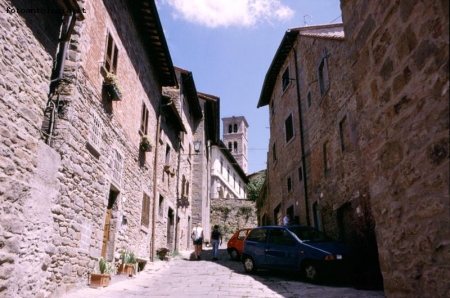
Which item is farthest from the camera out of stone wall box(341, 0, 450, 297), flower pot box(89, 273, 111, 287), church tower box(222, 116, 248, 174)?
church tower box(222, 116, 248, 174)

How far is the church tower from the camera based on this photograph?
61.4 metres

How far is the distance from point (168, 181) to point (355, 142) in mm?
9246

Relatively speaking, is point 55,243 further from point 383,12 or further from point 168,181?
point 168,181

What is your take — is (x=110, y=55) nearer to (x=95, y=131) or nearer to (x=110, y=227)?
(x=95, y=131)

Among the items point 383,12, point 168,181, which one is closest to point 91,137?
point 383,12

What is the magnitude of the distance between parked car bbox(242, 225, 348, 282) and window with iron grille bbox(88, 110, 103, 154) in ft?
17.2

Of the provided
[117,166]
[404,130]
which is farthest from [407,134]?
[117,166]

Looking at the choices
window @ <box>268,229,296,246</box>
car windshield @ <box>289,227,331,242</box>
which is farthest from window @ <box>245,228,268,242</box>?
car windshield @ <box>289,227,331,242</box>

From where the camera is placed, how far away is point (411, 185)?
290 cm

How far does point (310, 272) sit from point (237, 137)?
53118 millimetres

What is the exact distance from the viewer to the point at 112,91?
30.1 feet

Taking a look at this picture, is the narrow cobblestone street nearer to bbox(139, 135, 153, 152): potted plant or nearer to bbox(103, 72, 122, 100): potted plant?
bbox(139, 135, 153, 152): potted plant

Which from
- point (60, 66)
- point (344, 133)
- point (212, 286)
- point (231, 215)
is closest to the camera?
point (60, 66)

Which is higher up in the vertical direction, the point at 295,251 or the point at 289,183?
the point at 289,183
